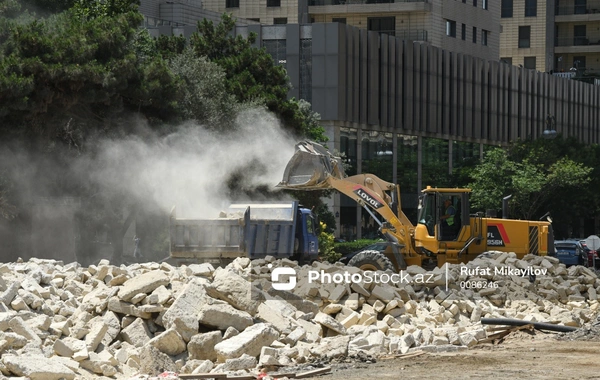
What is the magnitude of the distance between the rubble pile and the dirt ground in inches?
20.1

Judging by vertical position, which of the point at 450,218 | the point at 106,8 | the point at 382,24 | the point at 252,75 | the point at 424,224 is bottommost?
A: the point at 424,224

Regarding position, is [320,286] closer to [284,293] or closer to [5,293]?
[284,293]

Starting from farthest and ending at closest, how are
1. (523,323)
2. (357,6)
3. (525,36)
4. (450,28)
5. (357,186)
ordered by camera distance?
(525,36)
(450,28)
(357,6)
(357,186)
(523,323)

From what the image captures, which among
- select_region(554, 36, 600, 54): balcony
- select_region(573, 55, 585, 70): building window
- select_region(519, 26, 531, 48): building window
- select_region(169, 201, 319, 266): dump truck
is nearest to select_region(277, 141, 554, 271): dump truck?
select_region(169, 201, 319, 266): dump truck

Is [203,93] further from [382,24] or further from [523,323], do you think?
[382,24]

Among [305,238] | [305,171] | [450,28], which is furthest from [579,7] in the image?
[305,171]

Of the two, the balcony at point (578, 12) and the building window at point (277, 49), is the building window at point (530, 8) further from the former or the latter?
the building window at point (277, 49)

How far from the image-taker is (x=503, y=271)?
78.9 feet

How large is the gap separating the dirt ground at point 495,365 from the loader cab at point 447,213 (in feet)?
22.8

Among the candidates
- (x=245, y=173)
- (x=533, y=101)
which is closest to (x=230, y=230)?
(x=245, y=173)

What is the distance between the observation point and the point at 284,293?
19297 millimetres

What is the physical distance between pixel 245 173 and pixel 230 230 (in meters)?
5.73

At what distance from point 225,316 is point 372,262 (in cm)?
837

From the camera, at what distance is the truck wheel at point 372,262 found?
2464 centimetres
